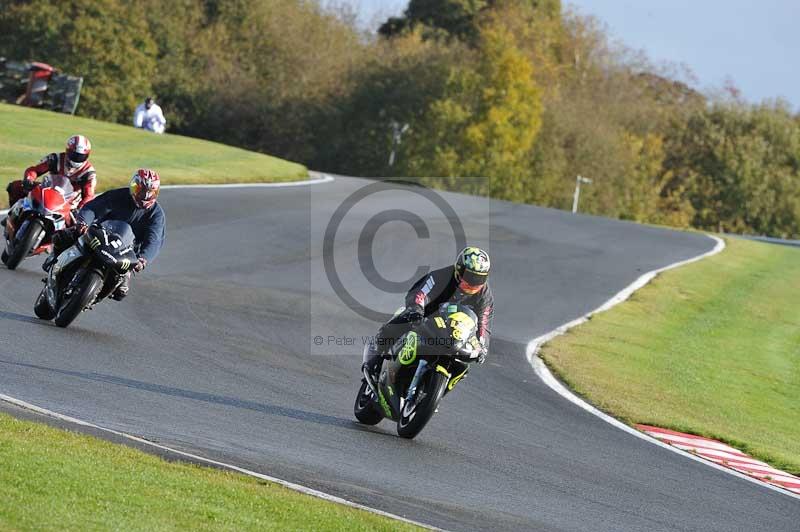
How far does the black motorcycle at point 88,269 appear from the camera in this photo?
12.6 meters

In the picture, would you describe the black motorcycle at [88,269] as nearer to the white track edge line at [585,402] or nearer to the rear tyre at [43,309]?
the rear tyre at [43,309]

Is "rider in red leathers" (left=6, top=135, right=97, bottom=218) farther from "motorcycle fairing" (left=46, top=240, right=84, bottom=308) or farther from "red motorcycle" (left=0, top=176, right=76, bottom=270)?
"motorcycle fairing" (left=46, top=240, right=84, bottom=308)

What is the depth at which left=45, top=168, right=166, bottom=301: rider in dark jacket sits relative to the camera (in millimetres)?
13164

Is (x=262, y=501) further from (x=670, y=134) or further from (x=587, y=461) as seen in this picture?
(x=670, y=134)

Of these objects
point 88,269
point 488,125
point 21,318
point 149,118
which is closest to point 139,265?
point 88,269

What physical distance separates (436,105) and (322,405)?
196 feet

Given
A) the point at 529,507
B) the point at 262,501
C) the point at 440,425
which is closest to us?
the point at 262,501

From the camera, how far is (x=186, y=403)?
410 inches

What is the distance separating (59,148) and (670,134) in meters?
57.4

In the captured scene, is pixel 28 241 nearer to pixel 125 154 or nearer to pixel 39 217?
pixel 39 217

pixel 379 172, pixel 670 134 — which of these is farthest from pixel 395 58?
pixel 670 134

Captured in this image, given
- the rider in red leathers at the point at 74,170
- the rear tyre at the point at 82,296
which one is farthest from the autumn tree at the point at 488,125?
the rear tyre at the point at 82,296

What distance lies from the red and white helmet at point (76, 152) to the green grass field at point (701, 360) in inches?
263

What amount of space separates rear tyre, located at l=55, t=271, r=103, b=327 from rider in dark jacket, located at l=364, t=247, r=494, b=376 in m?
3.50
